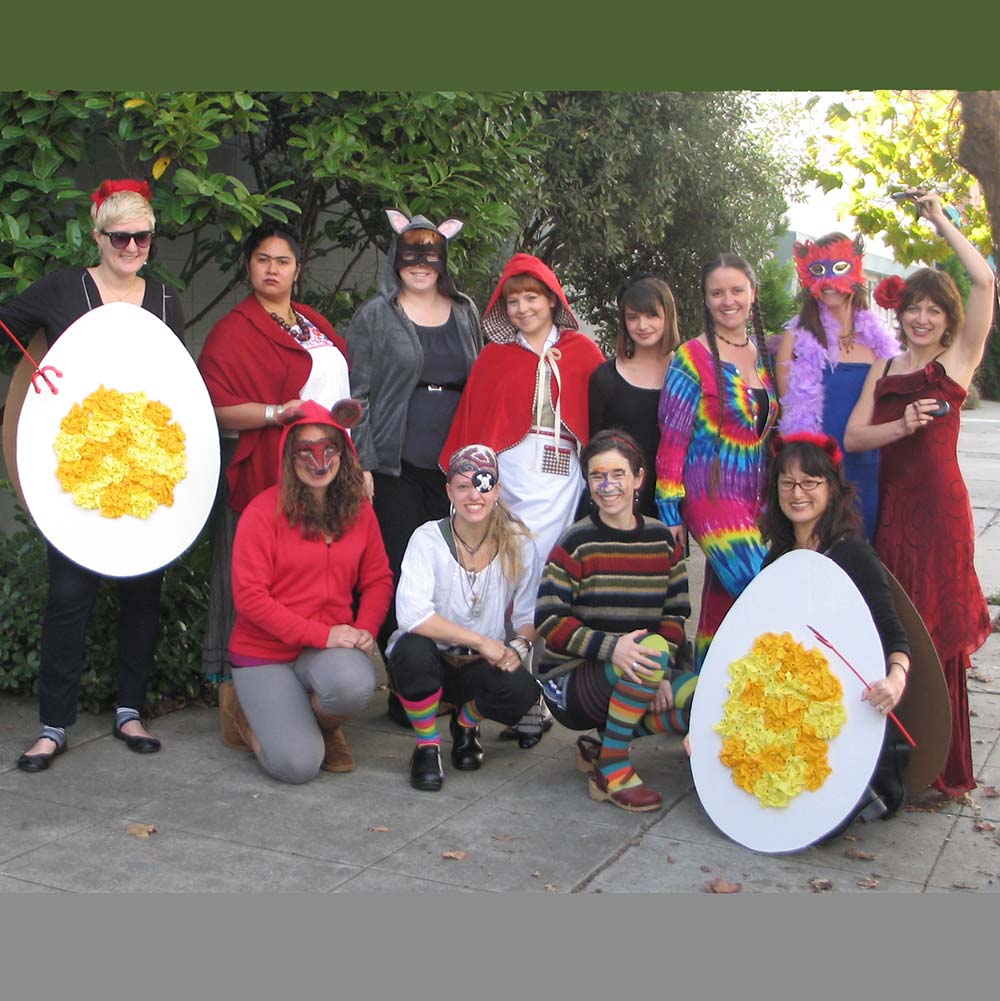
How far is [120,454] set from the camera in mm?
4398

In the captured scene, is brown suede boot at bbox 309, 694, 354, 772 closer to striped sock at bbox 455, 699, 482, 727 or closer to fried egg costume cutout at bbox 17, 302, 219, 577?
striped sock at bbox 455, 699, 482, 727

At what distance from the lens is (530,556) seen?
4.53 metres

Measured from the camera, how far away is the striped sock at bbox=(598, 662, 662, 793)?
162 inches

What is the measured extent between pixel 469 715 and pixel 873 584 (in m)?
1.50

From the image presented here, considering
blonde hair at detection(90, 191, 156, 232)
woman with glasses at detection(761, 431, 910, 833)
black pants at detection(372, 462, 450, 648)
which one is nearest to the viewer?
woman with glasses at detection(761, 431, 910, 833)

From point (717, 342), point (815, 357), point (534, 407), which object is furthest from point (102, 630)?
point (815, 357)

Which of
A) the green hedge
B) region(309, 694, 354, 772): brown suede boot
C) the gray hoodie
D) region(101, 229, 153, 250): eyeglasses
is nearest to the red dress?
the gray hoodie

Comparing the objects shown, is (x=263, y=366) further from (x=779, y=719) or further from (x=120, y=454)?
(x=779, y=719)

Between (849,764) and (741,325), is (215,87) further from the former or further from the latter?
(849,764)

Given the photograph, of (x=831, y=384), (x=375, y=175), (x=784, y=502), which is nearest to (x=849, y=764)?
(x=784, y=502)

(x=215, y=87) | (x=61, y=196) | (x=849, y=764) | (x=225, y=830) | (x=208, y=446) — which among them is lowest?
(x=225, y=830)

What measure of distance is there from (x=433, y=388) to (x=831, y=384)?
1.49 meters

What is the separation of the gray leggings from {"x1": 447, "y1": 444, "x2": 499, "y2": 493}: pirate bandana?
28.9 inches

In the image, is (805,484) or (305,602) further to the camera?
(305,602)
